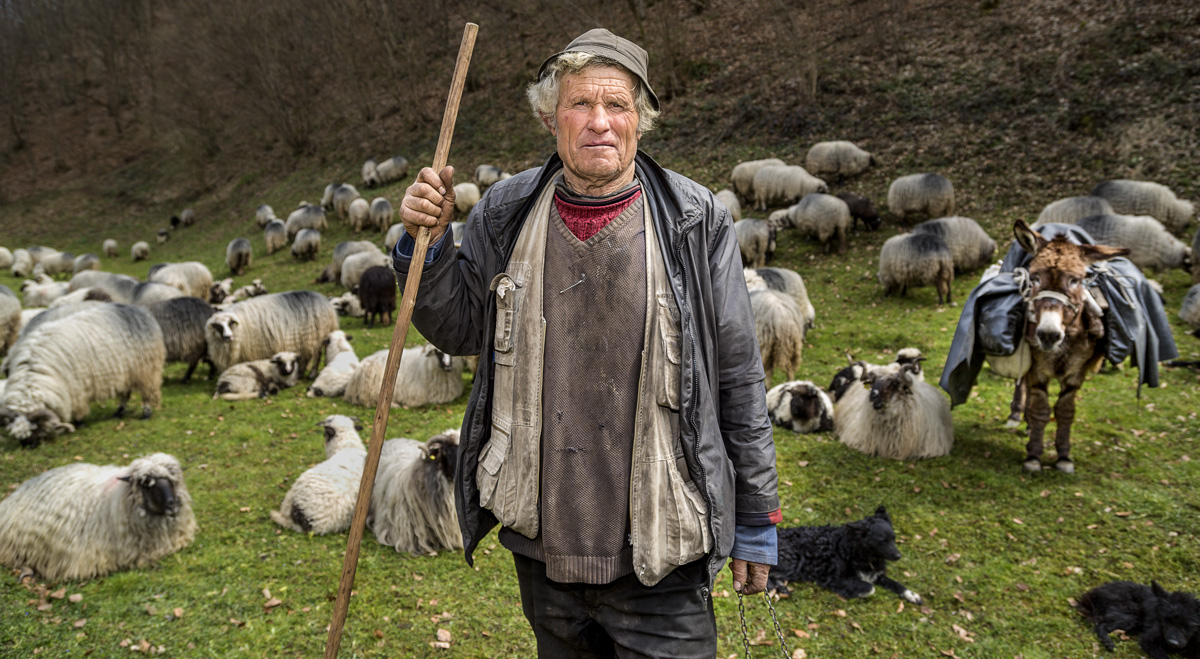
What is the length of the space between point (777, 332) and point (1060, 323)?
3747mm

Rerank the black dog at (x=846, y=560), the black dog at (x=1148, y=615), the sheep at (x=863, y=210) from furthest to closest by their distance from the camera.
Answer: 1. the sheep at (x=863, y=210)
2. the black dog at (x=846, y=560)
3. the black dog at (x=1148, y=615)

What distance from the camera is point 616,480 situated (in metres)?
2.03

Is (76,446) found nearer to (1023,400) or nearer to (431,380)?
(431,380)

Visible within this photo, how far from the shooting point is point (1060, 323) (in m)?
5.38

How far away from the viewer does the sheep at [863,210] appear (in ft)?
50.0

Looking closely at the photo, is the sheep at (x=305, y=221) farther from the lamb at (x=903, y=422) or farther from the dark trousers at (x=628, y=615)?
the dark trousers at (x=628, y=615)

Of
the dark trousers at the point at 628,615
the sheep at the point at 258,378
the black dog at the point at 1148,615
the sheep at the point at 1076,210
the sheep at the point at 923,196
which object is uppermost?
the sheep at the point at 923,196

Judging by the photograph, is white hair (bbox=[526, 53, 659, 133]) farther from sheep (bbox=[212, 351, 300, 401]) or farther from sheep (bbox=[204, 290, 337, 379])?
sheep (bbox=[204, 290, 337, 379])

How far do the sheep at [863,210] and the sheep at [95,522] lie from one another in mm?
14139

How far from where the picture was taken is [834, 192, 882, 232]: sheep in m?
15.2

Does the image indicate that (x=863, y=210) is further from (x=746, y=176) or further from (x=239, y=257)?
(x=239, y=257)

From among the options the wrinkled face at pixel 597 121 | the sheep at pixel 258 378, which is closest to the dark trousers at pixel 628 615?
the wrinkled face at pixel 597 121

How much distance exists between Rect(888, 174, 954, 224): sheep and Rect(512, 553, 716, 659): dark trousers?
48.9 ft

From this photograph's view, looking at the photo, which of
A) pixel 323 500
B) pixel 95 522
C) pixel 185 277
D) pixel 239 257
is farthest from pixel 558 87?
pixel 239 257
